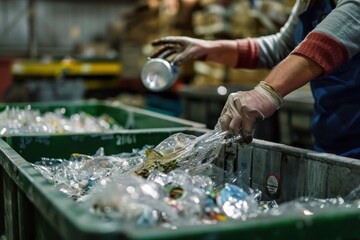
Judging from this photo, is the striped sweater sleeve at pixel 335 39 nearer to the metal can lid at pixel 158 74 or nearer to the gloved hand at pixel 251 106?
the gloved hand at pixel 251 106

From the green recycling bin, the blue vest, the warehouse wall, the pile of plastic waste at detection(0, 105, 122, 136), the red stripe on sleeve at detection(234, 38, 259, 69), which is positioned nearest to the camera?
the green recycling bin

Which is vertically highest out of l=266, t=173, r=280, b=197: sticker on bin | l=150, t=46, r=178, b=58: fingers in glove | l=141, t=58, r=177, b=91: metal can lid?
l=150, t=46, r=178, b=58: fingers in glove

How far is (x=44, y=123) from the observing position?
2.50 m

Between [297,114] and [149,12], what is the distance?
14.3 feet

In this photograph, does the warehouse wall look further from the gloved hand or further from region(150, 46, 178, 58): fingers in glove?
the gloved hand

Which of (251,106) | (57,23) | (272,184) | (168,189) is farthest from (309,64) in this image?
(57,23)

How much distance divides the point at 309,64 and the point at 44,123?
153 centimetres

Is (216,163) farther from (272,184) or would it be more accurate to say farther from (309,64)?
(309,64)

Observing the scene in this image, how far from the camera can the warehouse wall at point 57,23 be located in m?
10.5

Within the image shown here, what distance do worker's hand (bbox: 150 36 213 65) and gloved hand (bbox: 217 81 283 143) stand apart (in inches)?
26.0

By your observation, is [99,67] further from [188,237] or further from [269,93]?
[188,237]

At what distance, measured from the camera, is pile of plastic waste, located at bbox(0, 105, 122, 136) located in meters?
2.31

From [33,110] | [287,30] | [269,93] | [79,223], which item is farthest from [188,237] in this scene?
[33,110]

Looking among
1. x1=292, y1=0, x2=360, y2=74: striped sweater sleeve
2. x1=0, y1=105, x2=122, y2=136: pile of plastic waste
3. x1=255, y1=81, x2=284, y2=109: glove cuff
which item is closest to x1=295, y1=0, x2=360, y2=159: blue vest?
x1=292, y1=0, x2=360, y2=74: striped sweater sleeve
